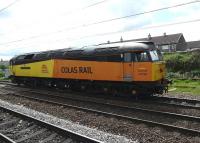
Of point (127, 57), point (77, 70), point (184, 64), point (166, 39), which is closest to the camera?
point (127, 57)

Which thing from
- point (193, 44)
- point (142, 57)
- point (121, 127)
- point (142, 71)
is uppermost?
point (193, 44)

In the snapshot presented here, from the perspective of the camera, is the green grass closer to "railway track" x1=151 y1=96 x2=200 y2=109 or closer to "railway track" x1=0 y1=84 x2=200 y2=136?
"railway track" x1=151 y1=96 x2=200 y2=109

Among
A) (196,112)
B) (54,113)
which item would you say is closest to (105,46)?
(54,113)

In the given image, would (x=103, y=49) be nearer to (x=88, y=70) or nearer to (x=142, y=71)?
(x=88, y=70)

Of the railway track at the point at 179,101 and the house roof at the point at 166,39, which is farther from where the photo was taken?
the house roof at the point at 166,39

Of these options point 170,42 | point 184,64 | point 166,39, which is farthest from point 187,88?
point 166,39

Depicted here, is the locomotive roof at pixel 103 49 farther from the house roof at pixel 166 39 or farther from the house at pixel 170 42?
the house roof at pixel 166 39

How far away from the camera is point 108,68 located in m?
20.8

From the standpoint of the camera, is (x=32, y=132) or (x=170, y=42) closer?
(x=32, y=132)

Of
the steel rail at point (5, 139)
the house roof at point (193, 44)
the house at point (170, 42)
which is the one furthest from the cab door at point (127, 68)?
the house roof at point (193, 44)

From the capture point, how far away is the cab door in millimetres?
19328

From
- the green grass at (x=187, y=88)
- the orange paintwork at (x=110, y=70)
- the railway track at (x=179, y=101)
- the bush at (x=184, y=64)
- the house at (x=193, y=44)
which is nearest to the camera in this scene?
the railway track at (x=179, y=101)

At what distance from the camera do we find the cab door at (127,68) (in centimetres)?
1933

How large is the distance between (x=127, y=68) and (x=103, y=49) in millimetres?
2342
